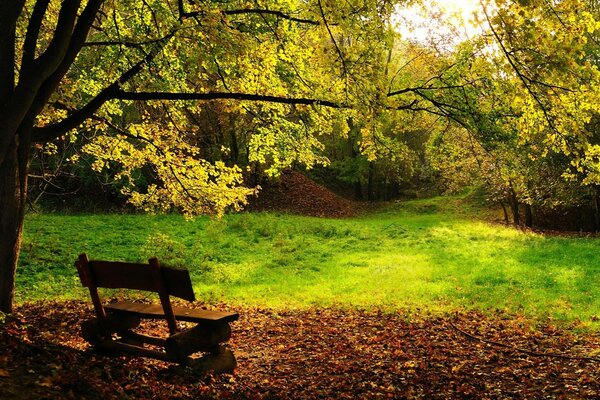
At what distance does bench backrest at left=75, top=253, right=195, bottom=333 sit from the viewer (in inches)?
216

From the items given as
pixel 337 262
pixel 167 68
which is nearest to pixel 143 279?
pixel 167 68

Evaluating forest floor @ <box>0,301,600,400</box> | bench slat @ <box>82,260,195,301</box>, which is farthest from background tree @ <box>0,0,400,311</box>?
forest floor @ <box>0,301,600,400</box>

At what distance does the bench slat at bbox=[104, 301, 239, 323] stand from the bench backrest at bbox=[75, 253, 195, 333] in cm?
27

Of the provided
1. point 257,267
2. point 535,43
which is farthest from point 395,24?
point 257,267

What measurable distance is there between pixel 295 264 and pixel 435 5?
1025 cm

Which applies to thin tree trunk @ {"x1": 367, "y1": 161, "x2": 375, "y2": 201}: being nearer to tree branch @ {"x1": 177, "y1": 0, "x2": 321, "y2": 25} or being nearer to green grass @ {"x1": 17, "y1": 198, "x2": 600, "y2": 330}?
green grass @ {"x1": 17, "y1": 198, "x2": 600, "y2": 330}

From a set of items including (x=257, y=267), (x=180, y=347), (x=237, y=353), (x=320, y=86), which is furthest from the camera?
(x=257, y=267)

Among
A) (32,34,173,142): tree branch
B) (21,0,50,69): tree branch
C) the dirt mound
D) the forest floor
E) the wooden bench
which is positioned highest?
(21,0,50,69): tree branch

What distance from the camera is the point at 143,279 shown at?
19.0 feet

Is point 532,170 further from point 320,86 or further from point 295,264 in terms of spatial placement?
point 320,86

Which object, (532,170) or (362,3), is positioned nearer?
(362,3)

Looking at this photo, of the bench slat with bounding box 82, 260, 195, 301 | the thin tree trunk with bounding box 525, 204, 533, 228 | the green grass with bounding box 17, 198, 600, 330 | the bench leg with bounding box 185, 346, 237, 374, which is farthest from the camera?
the thin tree trunk with bounding box 525, 204, 533, 228

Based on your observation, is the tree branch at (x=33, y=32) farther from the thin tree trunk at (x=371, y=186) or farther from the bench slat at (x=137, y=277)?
the thin tree trunk at (x=371, y=186)

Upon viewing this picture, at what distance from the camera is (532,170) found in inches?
913
